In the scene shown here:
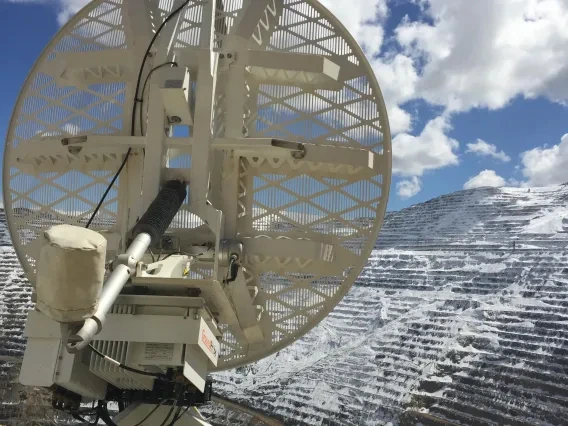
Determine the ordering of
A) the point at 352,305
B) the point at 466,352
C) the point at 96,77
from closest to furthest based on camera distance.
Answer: the point at 96,77 → the point at 466,352 → the point at 352,305

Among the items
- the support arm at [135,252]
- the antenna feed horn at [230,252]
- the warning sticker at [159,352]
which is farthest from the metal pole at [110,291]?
the antenna feed horn at [230,252]

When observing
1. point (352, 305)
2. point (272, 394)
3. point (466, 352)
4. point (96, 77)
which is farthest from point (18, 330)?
point (466, 352)

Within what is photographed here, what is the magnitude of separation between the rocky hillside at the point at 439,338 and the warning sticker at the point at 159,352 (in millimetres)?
7543

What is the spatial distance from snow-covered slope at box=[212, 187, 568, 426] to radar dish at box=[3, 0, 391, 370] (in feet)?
18.6

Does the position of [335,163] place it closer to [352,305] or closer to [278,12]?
[278,12]

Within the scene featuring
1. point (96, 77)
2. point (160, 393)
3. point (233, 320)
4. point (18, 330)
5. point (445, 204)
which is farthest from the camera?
point (445, 204)

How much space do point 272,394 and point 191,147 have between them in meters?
7.72

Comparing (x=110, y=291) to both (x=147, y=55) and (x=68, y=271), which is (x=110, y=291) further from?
(x=147, y=55)

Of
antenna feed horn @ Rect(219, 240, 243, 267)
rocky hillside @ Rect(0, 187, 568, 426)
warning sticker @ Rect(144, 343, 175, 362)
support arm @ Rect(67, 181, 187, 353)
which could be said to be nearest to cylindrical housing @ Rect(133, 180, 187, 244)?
support arm @ Rect(67, 181, 187, 353)

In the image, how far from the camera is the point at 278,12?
6.27m

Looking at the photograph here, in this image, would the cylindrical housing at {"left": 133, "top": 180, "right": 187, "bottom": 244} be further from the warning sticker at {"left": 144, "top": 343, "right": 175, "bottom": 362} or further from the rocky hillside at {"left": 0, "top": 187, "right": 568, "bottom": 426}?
the rocky hillside at {"left": 0, "top": 187, "right": 568, "bottom": 426}

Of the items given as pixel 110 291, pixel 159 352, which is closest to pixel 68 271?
pixel 110 291

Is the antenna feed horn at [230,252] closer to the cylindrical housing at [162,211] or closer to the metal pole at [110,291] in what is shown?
the cylindrical housing at [162,211]

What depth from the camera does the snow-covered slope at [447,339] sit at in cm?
1052
